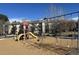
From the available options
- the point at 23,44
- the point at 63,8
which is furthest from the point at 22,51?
the point at 63,8

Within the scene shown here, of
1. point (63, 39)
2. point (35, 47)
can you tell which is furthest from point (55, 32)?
point (35, 47)

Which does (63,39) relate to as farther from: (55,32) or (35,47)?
(35,47)

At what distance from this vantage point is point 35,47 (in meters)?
12.6

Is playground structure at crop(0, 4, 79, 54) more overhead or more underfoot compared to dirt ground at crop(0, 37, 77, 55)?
more overhead

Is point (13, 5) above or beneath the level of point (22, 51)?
above

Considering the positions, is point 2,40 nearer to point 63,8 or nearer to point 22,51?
point 22,51

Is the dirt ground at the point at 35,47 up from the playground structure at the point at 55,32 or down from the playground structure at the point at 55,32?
down

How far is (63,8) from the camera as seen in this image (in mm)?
12367

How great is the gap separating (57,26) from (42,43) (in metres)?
0.41

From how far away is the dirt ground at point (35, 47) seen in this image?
1241 centimetres

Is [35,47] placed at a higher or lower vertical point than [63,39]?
lower

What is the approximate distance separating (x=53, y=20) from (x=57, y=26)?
13 cm

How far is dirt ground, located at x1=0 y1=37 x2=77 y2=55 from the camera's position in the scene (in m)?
12.4

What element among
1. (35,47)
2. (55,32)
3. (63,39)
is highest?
(55,32)
